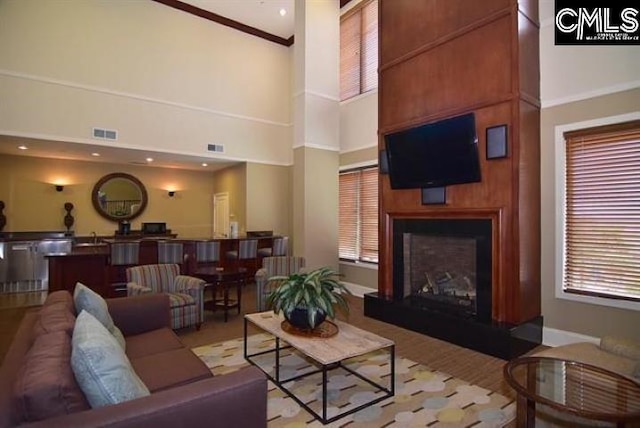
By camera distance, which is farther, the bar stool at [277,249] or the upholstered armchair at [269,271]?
the bar stool at [277,249]

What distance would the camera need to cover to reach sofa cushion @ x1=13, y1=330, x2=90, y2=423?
4.18 ft

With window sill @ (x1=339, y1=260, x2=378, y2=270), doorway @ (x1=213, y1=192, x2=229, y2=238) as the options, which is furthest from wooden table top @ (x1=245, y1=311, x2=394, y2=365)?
doorway @ (x1=213, y1=192, x2=229, y2=238)

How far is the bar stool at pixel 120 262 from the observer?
5613 mm

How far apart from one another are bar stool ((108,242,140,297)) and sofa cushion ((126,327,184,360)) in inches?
127

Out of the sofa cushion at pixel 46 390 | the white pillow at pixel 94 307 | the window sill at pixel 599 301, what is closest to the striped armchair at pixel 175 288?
A: the white pillow at pixel 94 307

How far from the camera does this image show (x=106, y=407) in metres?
1.36

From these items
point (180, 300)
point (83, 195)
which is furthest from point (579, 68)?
point (83, 195)

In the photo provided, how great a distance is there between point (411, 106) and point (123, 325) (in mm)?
4215

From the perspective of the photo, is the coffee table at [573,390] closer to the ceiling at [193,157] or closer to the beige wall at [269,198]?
the beige wall at [269,198]

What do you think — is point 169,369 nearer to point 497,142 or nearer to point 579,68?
point 497,142

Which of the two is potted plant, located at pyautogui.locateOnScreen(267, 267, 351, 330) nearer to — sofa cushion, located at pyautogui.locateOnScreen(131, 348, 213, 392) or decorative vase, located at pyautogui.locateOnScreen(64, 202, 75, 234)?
sofa cushion, located at pyautogui.locateOnScreen(131, 348, 213, 392)

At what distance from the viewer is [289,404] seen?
2658 mm

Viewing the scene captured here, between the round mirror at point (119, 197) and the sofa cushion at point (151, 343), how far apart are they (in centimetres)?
676

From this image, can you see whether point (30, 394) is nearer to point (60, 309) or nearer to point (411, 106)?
point (60, 309)
